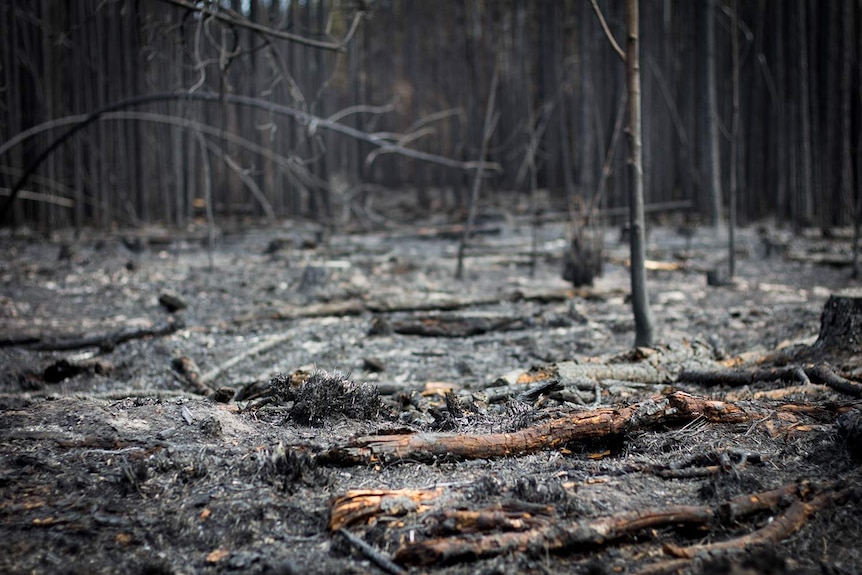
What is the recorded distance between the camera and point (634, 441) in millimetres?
2855

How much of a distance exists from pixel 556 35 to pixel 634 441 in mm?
19174

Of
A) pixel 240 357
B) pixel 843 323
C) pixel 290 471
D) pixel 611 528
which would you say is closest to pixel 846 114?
pixel 843 323

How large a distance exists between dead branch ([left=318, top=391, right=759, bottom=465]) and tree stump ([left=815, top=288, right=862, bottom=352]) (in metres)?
1.35

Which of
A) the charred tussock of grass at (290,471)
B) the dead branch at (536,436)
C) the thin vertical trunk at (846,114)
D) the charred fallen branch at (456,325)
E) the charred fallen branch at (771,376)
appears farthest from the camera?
the thin vertical trunk at (846,114)

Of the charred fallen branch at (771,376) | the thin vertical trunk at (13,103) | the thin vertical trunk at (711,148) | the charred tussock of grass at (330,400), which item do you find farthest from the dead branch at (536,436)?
the thin vertical trunk at (13,103)

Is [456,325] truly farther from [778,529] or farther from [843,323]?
[778,529]

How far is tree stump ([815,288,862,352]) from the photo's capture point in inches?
155

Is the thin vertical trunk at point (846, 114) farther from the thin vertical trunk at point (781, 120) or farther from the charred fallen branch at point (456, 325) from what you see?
the charred fallen branch at point (456, 325)

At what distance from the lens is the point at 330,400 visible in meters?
3.17

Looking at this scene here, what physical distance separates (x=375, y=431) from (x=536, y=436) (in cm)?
63

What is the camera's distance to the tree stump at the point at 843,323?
395cm

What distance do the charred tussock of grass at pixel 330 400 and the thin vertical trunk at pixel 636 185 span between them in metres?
2.06

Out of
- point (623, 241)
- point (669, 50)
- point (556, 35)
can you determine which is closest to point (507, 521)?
point (623, 241)

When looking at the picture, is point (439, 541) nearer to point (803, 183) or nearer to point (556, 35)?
point (803, 183)
